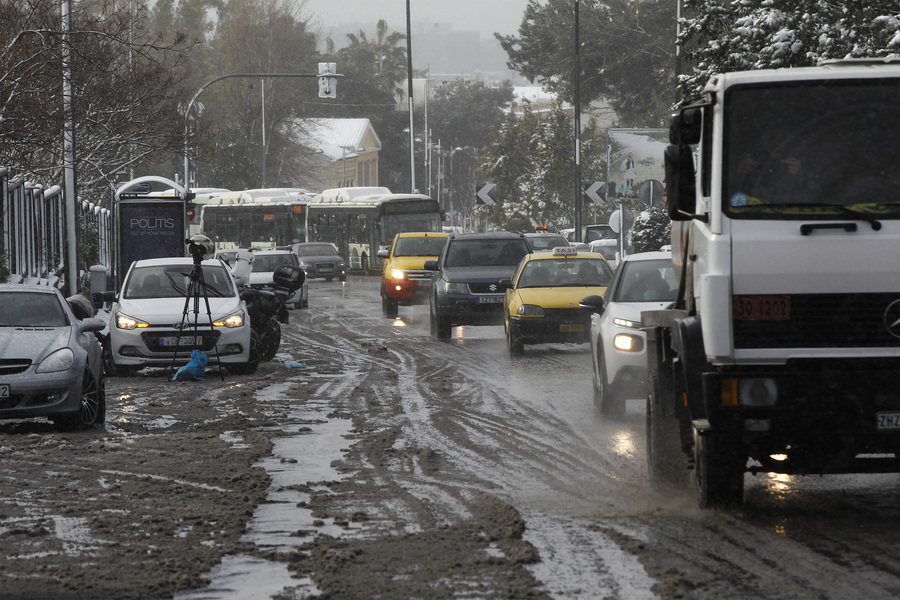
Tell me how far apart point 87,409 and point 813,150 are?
7.76m

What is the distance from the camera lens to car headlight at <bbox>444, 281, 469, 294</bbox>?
2384 centimetres

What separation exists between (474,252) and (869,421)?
18040 mm

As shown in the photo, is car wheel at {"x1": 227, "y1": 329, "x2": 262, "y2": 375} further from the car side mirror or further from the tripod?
the car side mirror

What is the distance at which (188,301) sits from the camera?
17.8 meters

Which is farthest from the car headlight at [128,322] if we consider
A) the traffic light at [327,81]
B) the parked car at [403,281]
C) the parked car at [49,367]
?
the traffic light at [327,81]

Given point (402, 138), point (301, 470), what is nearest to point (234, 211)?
point (301, 470)

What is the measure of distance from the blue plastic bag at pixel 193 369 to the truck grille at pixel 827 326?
11.0 m

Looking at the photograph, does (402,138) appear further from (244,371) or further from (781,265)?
(781,265)

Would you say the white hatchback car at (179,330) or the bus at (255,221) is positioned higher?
the bus at (255,221)

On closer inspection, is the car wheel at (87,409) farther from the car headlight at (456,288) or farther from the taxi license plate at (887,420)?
the car headlight at (456,288)

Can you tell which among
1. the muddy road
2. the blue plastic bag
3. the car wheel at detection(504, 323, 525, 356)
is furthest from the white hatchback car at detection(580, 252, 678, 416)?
the car wheel at detection(504, 323, 525, 356)

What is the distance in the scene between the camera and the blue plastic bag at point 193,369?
17500 mm

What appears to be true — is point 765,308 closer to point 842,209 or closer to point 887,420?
point 842,209

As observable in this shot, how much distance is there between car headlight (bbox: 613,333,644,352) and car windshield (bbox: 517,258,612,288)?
24.9ft
